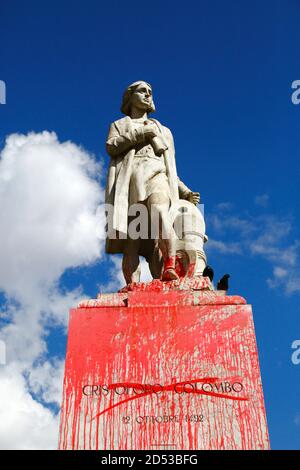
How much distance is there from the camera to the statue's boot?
18.3 feet

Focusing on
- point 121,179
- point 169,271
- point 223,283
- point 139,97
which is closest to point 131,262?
point 169,271

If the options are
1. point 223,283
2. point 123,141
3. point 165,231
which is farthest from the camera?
point 123,141

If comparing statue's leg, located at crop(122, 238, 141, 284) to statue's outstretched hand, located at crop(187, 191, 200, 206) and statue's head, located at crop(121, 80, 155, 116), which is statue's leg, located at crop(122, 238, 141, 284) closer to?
statue's outstretched hand, located at crop(187, 191, 200, 206)

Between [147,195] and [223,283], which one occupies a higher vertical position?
[147,195]

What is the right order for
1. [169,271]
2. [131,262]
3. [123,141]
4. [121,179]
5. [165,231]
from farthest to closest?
[123,141] < [121,179] < [131,262] < [165,231] < [169,271]

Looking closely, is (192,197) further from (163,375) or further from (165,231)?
(163,375)

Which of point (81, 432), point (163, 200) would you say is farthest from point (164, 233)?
point (81, 432)

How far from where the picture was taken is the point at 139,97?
25.2 ft

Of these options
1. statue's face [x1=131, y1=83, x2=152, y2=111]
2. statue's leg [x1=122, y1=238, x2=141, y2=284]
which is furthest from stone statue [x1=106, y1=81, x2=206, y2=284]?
statue's face [x1=131, y1=83, x2=152, y2=111]

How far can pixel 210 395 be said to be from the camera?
4348 mm

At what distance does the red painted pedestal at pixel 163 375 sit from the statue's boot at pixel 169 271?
462 mm

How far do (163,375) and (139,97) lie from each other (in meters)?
4.68

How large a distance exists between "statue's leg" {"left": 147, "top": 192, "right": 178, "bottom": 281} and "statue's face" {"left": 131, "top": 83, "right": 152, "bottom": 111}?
6.79ft
